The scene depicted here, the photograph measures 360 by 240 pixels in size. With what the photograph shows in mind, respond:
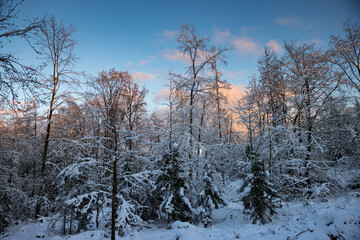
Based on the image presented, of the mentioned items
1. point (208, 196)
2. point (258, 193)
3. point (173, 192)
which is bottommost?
point (208, 196)

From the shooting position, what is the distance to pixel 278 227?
7484 mm

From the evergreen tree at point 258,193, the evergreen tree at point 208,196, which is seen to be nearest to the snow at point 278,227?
the evergreen tree at point 258,193

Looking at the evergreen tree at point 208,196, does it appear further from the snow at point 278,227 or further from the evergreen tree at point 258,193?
the evergreen tree at point 258,193

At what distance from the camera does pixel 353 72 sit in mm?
10547

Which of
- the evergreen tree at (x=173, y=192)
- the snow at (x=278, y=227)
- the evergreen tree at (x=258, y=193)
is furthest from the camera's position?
the evergreen tree at (x=173, y=192)

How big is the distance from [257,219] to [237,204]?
4.00m

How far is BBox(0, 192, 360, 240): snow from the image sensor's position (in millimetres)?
6406

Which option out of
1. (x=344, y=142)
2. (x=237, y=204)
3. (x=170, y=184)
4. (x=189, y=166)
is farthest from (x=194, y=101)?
(x=344, y=142)

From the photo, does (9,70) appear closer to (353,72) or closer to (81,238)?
(81,238)

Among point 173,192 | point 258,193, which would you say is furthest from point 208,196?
point 258,193

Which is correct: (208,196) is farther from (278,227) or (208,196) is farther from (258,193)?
(278,227)

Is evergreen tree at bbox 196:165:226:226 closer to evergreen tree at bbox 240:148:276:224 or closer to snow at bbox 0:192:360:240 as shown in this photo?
snow at bbox 0:192:360:240

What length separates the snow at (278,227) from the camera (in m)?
6.41

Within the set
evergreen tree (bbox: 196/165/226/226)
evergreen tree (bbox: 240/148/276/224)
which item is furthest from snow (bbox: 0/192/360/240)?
evergreen tree (bbox: 196/165/226/226)
